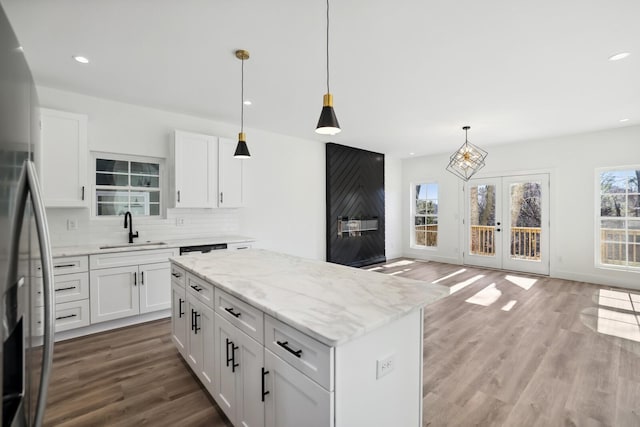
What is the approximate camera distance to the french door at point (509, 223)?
19.3 feet

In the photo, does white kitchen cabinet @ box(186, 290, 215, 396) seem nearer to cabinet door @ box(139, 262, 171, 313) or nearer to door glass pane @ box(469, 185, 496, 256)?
cabinet door @ box(139, 262, 171, 313)

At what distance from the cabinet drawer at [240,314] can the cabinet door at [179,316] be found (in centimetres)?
73

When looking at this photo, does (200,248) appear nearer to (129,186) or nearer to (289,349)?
(129,186)

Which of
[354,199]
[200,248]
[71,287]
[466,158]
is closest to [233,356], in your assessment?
[200,248]

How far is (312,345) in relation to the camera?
3.84ft

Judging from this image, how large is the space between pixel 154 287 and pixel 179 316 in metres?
1.25

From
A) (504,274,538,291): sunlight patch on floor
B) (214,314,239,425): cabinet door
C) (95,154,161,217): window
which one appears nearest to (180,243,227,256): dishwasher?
(95,154,161,217): window

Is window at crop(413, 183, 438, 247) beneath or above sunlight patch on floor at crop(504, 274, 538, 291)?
above

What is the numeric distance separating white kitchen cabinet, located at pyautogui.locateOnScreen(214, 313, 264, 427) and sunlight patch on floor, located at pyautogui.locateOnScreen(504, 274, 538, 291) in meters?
5.00

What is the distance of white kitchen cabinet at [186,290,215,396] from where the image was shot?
1.98m

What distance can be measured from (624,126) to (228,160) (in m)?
6.40

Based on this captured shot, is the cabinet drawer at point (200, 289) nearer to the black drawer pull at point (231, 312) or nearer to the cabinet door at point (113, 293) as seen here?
the black drawer pull at point (231, 312)

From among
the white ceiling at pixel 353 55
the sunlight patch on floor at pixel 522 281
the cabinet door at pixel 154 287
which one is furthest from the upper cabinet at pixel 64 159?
the sunlight patch on floor at pixel 522 281

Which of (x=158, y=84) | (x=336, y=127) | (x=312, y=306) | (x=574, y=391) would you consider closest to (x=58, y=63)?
(x=158, y=84)
